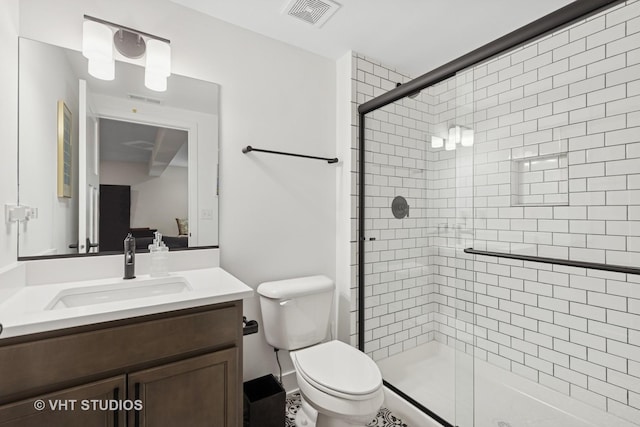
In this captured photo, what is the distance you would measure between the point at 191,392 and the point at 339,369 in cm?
68

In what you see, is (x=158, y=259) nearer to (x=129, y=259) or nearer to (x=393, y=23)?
(x=129, y=259)

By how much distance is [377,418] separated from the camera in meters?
1.81

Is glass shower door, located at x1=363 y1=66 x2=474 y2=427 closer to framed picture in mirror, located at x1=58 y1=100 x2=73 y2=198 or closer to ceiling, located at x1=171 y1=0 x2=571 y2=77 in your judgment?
ceiling, located at x1=171 y1=0 x2=571 y2=77

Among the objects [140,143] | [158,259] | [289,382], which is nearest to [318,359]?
[289,382]

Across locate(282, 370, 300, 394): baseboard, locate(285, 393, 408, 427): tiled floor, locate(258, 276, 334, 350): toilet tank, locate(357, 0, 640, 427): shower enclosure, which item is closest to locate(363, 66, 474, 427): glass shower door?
locate(357, 0, 640, 427): shower enclosure

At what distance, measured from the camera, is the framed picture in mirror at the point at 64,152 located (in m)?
1.37

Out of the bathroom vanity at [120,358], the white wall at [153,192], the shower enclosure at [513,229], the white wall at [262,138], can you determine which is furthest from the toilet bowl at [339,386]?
the white wall at [153,192]

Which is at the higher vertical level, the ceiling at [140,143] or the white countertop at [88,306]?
the ceiling at [140,143]

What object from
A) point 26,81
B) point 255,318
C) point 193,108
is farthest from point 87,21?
point 255,318

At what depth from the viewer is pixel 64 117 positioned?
4.52 feet

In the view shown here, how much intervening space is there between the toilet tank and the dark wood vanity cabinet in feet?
1.69

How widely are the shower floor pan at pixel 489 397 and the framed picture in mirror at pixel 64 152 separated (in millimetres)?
2189

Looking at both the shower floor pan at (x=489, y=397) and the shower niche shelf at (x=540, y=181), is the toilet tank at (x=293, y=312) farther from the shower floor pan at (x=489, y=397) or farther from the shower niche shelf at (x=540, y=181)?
the shower niche shelf at (x=540, y=181)

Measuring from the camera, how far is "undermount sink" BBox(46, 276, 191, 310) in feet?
4.13
